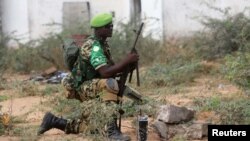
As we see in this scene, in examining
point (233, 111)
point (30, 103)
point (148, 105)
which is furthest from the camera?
point (30, 103)

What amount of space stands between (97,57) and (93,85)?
0.30m

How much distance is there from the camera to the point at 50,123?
6.29 m

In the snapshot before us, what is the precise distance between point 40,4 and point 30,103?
7637mm

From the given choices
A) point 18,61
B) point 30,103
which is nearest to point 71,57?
point 30,103

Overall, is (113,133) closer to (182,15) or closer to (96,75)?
(96,75)

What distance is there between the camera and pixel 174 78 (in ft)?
32.8

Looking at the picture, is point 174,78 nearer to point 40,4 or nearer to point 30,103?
point 30,103

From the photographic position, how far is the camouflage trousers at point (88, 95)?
5895 mm

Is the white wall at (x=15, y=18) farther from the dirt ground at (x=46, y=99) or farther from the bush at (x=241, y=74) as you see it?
the bush at (x=241, y=74)

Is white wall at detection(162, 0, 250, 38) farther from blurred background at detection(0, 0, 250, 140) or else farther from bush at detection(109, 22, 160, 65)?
bush at detection(109, 22, 160, 65)

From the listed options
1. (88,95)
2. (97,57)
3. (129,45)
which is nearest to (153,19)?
(129,45)

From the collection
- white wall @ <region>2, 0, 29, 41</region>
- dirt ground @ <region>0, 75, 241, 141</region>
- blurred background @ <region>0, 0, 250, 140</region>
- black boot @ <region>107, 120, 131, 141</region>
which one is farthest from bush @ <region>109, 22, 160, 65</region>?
black boot @ <region>107, 120, 131, 141</region>

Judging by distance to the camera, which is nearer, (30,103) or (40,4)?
(30,103)

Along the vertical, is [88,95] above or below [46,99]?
above
